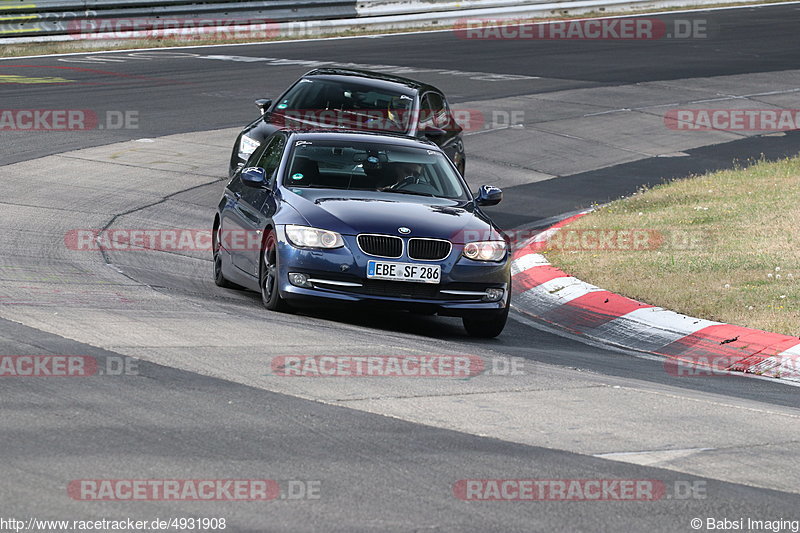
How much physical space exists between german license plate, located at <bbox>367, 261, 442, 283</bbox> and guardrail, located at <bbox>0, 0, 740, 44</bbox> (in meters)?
21.8

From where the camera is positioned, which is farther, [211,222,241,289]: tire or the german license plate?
[211,222,241,289]: tire

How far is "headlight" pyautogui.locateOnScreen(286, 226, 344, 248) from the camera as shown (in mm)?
9859

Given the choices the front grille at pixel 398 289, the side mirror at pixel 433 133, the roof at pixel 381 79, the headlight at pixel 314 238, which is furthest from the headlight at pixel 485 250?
the roof at pixel 381 79

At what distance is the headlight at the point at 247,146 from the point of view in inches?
593

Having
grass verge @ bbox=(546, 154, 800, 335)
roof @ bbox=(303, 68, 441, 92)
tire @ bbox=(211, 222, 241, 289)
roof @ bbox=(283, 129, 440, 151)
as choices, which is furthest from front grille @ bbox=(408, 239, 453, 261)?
roof @ bbox=(303, 68, 441, 92)

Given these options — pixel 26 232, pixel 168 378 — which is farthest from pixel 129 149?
pixel 168 378

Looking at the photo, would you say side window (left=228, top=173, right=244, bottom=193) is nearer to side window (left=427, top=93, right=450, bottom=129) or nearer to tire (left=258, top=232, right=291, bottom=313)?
tire (left=258, top=232, right=291, bottom=313)

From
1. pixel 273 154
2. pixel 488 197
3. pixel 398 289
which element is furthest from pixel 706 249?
pixel 398 289

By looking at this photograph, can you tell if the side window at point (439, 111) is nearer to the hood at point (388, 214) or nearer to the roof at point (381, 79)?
the roof at point (381, 79)

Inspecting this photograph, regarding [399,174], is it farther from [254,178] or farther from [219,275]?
[219,275]

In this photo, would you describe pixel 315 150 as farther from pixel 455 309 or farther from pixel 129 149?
pixel 129 149

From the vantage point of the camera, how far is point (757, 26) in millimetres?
38719

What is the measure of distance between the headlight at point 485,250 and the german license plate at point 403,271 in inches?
13.5

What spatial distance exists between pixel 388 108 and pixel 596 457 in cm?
1013
